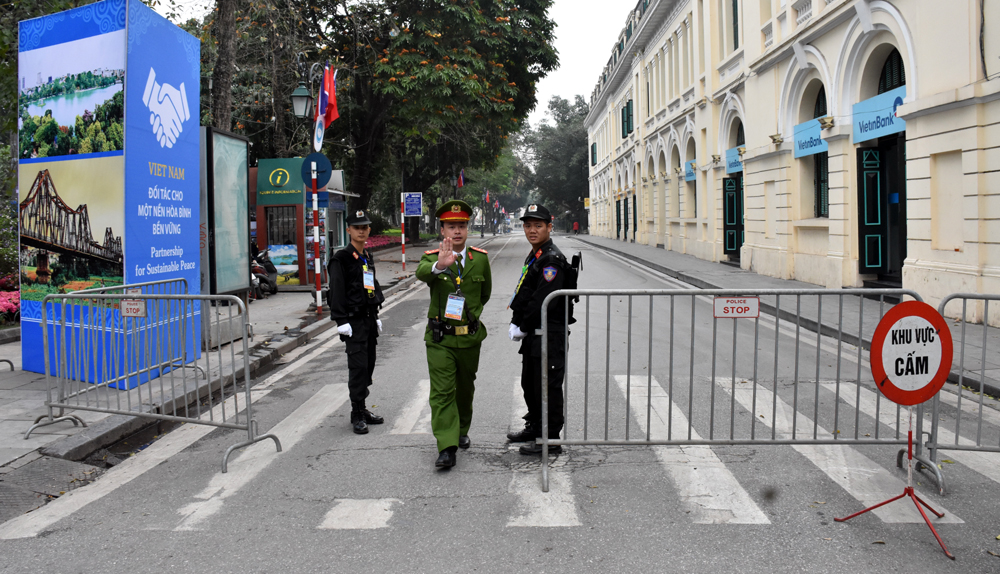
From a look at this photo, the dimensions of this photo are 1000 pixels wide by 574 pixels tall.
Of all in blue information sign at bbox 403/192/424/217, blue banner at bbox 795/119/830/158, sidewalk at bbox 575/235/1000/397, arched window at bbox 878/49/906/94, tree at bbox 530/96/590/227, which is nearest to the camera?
sidewalk at bbox 575/235/1000/397

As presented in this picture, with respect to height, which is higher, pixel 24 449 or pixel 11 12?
pixel 11 12

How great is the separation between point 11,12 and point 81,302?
890cm

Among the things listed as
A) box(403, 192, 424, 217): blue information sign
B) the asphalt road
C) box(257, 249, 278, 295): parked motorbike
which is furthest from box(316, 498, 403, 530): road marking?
box(403, 192, 424, 217): blue information sign

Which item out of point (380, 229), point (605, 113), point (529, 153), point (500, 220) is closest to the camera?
point (380, 229)

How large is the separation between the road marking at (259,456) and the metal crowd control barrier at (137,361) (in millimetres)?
113

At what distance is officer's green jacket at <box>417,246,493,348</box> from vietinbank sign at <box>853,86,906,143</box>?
10452mm

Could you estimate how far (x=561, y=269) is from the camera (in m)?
5.20

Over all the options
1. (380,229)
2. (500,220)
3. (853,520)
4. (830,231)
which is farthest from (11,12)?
(500,220)

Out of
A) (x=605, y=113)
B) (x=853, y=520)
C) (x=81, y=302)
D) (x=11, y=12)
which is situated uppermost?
(x=605, y=113)

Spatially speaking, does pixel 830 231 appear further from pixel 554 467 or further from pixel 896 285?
pixel 554 467

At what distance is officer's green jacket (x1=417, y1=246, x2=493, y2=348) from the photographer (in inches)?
197

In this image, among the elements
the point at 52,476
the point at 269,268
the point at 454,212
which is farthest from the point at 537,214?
the point at 269,268

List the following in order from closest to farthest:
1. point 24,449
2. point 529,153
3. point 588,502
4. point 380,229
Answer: point 588,502 → point 24,449 → point 380,229 → point 529,153

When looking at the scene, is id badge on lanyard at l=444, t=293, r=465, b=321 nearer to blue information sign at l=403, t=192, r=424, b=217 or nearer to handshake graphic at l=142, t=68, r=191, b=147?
handshake graphic at l=142, t=68, r=191, b=147
